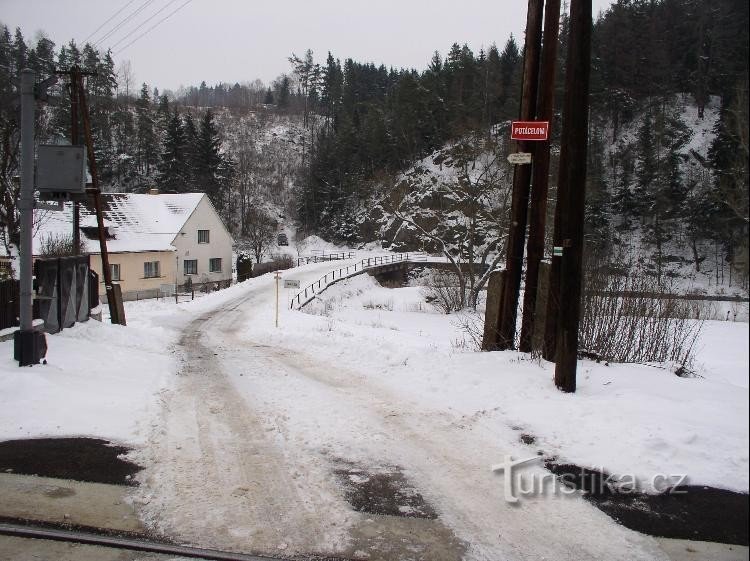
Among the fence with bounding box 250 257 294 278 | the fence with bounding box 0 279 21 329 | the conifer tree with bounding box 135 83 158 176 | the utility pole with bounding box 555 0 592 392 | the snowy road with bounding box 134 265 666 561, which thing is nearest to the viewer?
the snowy road with bounding box 134 265 666 561

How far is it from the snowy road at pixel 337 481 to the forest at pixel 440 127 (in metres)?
2.58

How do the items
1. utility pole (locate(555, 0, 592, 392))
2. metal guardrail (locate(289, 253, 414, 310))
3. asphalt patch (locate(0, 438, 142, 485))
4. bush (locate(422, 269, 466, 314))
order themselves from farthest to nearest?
metal guardrail (locate(289, 253, 414, 310)) → bush (locate(422, 269, 466, 314)) → utility pole (locate(555, 0, 592, 392)) → asphalt patch (locate(0, 438, 142, 485))

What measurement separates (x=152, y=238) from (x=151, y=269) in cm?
237

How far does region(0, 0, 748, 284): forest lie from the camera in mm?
5883

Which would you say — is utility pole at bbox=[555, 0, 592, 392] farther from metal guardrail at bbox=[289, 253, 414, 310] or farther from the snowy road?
metal guardrail at bbox=[289, 253, 414, 310]

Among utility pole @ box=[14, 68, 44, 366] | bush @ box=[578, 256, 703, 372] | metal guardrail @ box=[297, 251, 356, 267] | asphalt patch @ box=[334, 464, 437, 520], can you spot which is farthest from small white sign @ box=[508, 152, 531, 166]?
metal guardrail @ box=[297, 251, 356, 267]

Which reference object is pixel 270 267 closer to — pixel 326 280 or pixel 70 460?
pixel 326 280

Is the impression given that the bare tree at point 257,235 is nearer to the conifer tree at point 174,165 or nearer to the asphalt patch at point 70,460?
the conifer tree at point 174,165

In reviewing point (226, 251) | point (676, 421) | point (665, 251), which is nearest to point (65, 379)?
point (676, 421)

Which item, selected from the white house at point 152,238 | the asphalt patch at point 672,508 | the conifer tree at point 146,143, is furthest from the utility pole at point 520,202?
the conifer tree at point 146,143

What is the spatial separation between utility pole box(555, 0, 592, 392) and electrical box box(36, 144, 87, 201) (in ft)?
25.8

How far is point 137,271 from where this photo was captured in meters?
36.7

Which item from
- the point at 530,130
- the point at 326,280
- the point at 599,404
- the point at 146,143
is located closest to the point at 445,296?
the point at 326,280

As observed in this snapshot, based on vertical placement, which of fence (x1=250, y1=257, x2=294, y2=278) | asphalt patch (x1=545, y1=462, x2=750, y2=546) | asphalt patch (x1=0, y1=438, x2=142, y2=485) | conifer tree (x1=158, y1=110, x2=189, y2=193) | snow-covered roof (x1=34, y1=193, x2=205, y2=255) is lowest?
fence (x1=250, y1=257, x2=294, y2=278)
